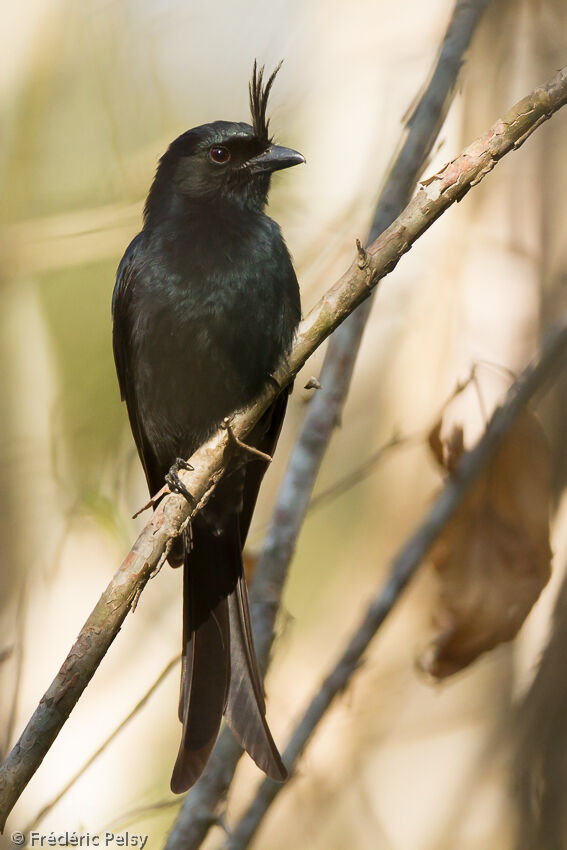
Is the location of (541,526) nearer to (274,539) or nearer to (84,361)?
(274,539)

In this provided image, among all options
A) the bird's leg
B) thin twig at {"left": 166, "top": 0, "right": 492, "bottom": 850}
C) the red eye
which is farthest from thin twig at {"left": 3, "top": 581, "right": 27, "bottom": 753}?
the red eye

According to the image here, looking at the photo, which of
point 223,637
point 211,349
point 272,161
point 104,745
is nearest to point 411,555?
point 223,637

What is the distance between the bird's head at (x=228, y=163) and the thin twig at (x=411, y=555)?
3.45ft

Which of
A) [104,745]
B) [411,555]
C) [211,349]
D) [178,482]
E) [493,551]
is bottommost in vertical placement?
[104,745]

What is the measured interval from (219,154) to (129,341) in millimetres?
664

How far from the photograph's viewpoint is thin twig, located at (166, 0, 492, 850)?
2.93m

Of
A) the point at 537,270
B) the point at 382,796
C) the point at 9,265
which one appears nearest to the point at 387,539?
the point at 382,796

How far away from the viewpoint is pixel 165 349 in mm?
2678

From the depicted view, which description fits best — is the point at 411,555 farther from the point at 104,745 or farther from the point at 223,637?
the point at 104,745

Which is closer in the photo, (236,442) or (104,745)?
(236,442)

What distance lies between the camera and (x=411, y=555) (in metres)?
2.97

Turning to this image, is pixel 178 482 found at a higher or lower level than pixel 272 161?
lower

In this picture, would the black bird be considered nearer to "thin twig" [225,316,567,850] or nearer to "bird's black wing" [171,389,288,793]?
"bird's black wing" [171,389,288,793]

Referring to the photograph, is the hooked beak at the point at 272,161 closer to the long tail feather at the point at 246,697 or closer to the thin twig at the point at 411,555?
the thin twig at the point at 411,555
